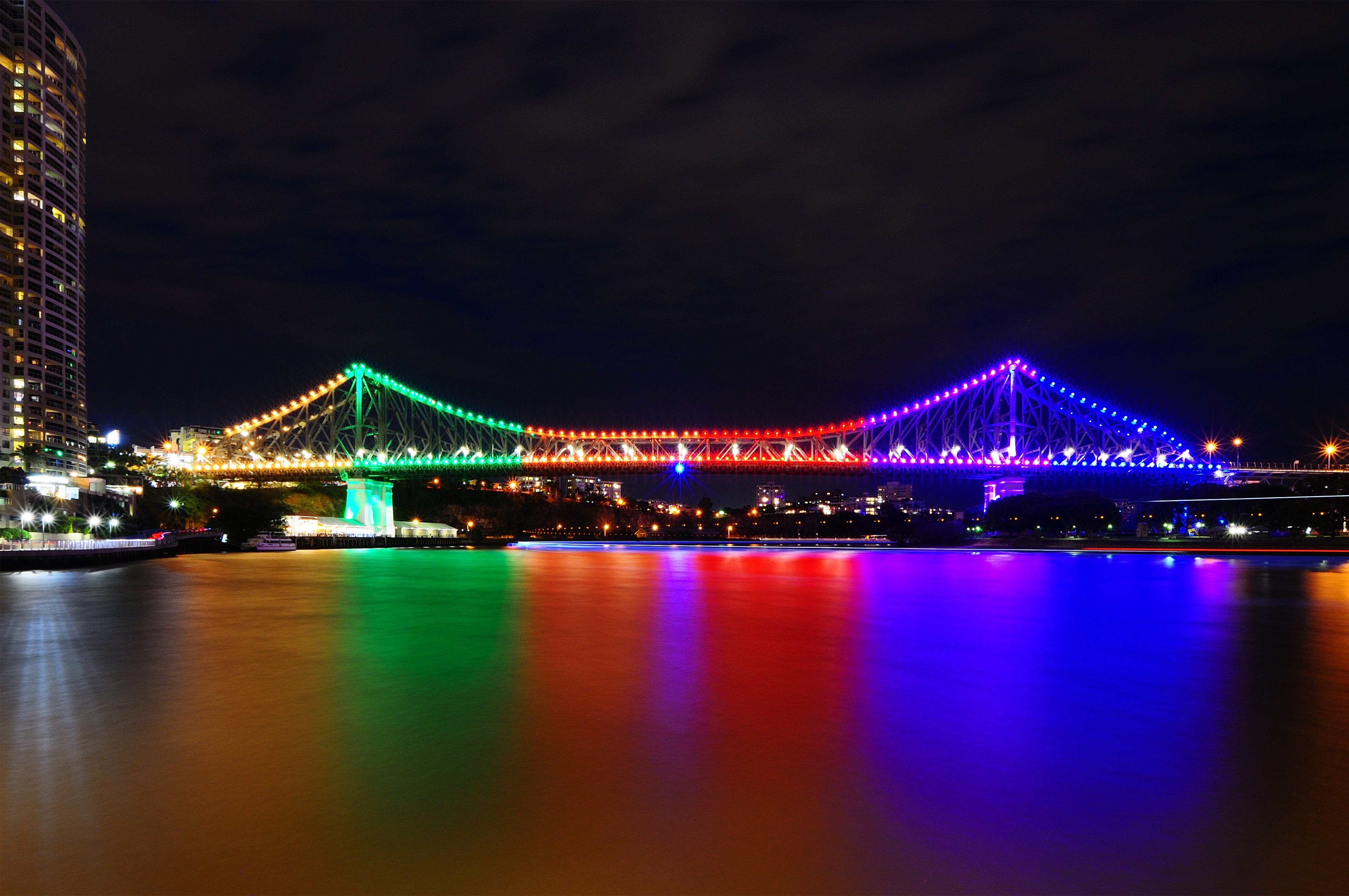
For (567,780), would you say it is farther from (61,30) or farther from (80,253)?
(61,30)

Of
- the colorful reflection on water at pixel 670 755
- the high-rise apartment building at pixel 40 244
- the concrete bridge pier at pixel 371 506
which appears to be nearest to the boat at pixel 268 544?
the concrete bridge pier at pixel 371 506

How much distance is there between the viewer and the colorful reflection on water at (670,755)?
4781 mm

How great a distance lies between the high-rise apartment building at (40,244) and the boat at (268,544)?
21519 mm

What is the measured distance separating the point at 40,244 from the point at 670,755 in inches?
3651

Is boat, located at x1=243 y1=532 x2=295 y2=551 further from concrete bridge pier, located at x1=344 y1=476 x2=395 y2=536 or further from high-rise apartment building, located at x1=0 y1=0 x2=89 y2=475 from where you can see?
high-rise apartment building, located at x1=0 y1=0 x2=89 y2=475

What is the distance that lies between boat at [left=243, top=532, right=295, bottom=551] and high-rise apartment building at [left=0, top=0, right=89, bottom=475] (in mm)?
21519

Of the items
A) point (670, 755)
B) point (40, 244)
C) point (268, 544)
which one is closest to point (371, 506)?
point (268, 544)

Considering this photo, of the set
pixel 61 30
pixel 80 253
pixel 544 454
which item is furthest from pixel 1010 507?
pixel 61 30

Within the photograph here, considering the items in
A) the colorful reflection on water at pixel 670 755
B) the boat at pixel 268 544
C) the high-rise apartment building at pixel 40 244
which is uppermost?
the high-rise apartment building at pixel 40 244

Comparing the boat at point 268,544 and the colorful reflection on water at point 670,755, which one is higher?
the colorful reflection on water at point 670,755

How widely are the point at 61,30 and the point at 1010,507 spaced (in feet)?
338

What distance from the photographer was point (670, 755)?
7.21 meters

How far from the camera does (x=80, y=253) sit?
275 feet

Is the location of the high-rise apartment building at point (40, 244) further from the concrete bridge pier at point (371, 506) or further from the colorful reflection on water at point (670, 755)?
the colorful reflection on water at point (670, 755)
